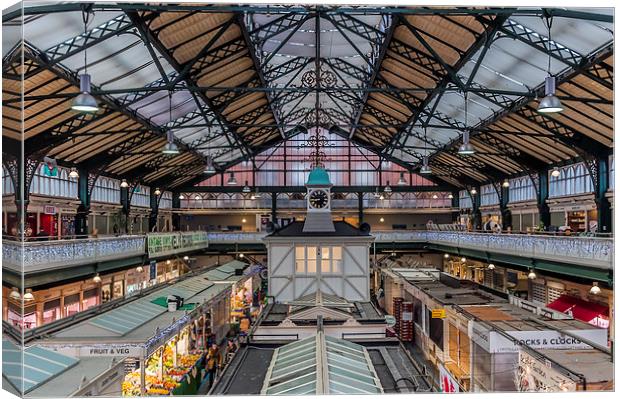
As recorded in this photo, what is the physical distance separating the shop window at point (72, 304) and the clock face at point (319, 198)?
418 inches

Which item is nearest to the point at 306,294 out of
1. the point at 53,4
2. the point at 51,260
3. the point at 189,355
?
the point at 189,355

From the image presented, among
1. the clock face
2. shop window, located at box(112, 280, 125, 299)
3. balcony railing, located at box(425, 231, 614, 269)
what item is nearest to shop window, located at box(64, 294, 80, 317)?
shop window, located at box(112, 280, 125, 299)

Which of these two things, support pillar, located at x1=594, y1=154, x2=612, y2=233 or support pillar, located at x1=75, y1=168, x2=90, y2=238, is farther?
support pillar, located at x1=75, y1=168, x2=90, y2=238

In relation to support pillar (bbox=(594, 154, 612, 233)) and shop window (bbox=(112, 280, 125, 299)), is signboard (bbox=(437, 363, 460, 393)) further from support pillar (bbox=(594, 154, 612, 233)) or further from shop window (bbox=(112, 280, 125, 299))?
shop window (bbox=(112, 280, 125, 299))

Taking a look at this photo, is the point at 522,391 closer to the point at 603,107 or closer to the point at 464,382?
the point at 464,382

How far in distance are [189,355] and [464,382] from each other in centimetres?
737

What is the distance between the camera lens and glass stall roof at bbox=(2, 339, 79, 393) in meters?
8.57

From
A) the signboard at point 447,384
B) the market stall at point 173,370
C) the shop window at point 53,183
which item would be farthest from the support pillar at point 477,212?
the signboard at point 447,384

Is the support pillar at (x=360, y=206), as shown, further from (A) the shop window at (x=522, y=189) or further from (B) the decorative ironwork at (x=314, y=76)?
(B) the decorative ironwork at (x=314, y=76)

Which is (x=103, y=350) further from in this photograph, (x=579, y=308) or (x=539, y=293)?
(x=539, y=293)

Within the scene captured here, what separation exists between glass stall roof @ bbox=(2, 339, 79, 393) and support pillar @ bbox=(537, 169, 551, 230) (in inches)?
1045

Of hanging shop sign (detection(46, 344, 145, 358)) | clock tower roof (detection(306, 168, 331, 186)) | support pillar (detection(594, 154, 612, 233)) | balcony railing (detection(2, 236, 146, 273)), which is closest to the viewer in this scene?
balcony railing (detection(2, 236, 146, 273))

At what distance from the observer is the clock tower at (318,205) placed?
21156 mm

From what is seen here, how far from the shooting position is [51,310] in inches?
883
